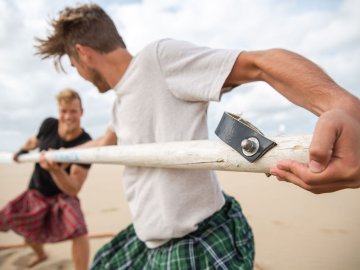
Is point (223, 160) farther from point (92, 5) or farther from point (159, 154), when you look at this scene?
point (92, 5)

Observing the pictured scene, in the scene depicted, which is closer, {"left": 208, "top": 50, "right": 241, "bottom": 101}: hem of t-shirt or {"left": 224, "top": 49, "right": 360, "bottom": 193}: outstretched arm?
{"left": 224, "top": 49, "right": 360, "bottom": 193}: outstretched arm

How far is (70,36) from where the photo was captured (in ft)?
5.44

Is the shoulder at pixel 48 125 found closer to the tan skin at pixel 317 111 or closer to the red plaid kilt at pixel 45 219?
the red plaid kilt at pixel 45 219

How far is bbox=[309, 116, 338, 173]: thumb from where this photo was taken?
1.86 ft

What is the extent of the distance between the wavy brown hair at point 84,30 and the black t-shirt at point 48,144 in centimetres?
133

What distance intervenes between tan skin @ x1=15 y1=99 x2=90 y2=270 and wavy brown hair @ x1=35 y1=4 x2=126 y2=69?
1075 mm

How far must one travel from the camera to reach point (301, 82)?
0.81 m

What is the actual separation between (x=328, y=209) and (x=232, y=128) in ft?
17.2

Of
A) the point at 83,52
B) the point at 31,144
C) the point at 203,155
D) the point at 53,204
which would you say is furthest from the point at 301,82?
the point at 31,144

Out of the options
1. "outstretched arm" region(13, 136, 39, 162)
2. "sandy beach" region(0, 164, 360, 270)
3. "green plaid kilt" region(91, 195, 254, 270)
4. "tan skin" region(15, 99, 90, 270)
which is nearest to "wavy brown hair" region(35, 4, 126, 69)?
"green plaid kilt" region(91, 195, 254, 270)

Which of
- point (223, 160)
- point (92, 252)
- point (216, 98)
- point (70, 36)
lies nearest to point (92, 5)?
point (70, 36)

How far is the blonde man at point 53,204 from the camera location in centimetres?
290

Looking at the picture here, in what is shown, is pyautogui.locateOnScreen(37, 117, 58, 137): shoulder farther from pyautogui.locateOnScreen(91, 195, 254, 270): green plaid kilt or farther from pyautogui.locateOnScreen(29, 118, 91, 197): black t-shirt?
pyautogui.locateOnScreen(91, 195, 254, 270): green plaid kilt

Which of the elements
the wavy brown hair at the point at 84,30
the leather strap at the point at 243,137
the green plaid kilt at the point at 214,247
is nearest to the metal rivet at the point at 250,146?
the leather strap at the point at 243,137
